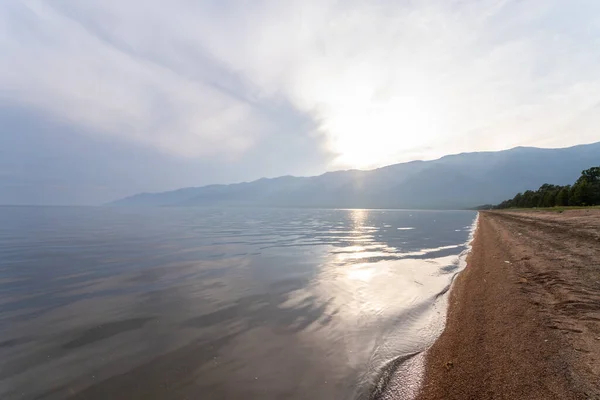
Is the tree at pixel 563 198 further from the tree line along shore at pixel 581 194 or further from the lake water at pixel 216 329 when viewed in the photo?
the lake water at pixel 216 329

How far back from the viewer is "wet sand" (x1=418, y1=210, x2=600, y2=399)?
19.0 feet

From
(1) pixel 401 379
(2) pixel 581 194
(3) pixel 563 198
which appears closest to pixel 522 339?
(1) pixel 401 379

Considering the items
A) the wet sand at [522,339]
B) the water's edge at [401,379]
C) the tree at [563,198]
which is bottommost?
the water's edge at [401,379]

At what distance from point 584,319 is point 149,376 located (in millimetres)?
13251

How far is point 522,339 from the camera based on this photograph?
771 centimetres

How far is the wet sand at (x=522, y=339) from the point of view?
5781 mm

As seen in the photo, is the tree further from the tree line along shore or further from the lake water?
the lake water

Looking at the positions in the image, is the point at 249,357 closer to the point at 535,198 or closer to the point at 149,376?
the point at 149,376

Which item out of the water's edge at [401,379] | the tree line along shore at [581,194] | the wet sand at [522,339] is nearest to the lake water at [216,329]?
the water's edge at [401,379]

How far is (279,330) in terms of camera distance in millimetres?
10516

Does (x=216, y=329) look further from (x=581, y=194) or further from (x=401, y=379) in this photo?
(x=581, y=194)

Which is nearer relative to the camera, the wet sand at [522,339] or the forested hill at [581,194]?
the wet sand at [522,339]

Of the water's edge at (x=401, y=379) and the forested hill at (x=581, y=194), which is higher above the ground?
the forested hill at (x=581, y=194)

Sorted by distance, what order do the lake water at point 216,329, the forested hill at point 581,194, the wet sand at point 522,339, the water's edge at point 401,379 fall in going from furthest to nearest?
the forested hill at point 581,194 → the lake water at point 216,329 → the water's edge at point 401,379 → the wet sand at point 522,339
